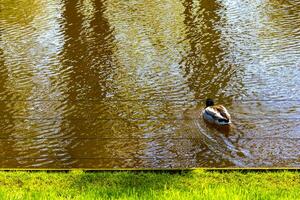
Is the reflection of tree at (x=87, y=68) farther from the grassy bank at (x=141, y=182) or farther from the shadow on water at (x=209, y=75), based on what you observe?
the shadow on water at (x=209, y=75)

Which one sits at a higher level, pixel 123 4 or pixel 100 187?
pixel 100 187

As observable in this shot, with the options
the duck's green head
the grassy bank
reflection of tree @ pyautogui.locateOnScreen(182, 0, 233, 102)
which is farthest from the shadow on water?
the grassy bank

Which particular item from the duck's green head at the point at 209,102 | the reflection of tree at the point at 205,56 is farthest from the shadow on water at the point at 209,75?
the duck's green head at the point at 209,102

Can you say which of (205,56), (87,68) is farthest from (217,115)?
(87,68)

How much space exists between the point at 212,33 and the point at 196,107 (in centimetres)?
495

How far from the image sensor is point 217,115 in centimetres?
870

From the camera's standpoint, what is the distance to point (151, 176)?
6723mm

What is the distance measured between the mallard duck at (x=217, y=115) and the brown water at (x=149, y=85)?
0.55ft

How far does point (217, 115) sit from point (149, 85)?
245 centimetres

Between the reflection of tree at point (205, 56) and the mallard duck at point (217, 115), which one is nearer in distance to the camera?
the mallard duck at point (217, 115)

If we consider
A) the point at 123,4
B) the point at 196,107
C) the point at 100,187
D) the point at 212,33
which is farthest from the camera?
the point at 123,4

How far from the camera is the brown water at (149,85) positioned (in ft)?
26.8

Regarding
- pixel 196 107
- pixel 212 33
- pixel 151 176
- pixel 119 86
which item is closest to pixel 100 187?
pixel 151 176

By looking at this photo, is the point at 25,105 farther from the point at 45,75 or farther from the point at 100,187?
the point at 100,187
